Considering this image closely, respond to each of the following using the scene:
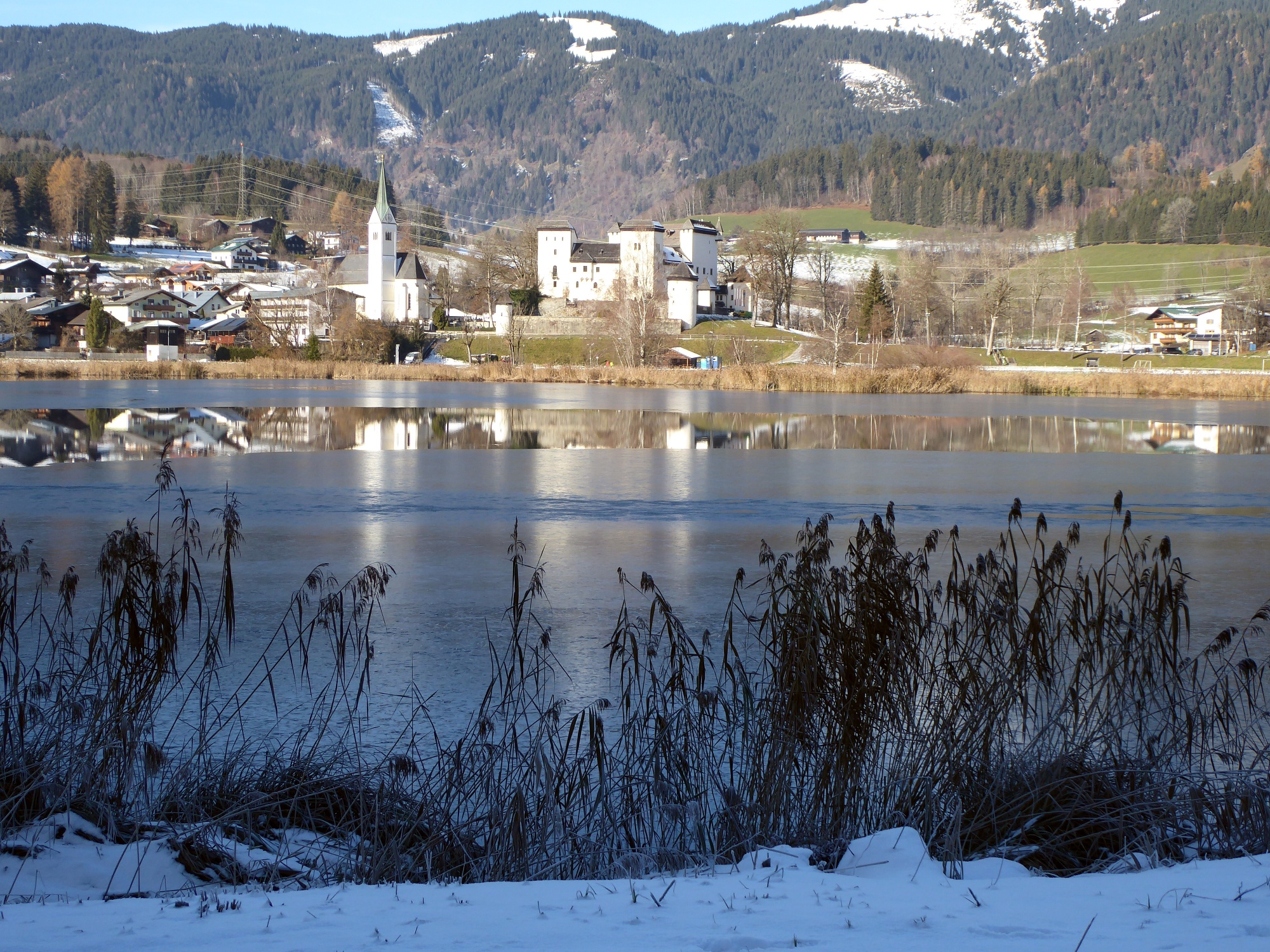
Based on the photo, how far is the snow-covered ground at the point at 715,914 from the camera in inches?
113

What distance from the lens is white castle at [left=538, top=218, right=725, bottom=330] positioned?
316ft

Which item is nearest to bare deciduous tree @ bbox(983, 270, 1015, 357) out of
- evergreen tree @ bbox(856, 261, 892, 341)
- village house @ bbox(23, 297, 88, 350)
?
evergreen tree @ bbox(856, 261, 892, 341)

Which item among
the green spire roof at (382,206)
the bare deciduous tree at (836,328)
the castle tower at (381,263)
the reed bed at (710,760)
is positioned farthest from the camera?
the green spire roof at (382,206)

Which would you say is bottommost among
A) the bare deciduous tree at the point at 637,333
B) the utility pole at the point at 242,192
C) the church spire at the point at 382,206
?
the bare deciduous tree at the point at 637,333

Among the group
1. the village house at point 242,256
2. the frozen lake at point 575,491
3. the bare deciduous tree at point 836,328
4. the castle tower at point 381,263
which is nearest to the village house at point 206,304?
the castle tower at point 381,263

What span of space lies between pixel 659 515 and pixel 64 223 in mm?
135349

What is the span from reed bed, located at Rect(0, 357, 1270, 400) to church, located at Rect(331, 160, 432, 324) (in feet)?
156

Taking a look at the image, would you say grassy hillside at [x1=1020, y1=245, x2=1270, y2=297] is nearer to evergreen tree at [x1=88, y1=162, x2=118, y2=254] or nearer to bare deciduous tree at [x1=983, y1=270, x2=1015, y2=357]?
bare deciduous tree at [x1=983, y1=270, x2=1015, y2=357]

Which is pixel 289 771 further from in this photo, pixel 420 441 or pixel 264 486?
pixel 420 441

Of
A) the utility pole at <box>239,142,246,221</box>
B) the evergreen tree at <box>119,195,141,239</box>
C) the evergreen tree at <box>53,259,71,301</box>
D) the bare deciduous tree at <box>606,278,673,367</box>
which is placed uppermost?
the utility pole at <box>239,142,246,221</box>

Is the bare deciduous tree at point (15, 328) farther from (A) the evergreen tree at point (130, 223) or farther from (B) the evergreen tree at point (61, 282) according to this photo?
(A) the evergreen tree at point (130, 223)

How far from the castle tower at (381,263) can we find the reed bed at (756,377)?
48.4 metres

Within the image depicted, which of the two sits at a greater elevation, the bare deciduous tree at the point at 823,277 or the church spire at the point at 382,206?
the church spire at the point at 382,206

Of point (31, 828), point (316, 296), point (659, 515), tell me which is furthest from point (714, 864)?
point (316, 296)
